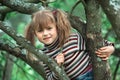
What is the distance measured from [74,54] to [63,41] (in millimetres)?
111

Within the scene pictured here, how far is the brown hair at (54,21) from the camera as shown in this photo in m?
2.46

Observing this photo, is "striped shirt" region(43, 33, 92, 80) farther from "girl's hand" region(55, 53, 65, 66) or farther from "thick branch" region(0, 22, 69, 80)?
"thick branch" region(0, 22, 69, 80)

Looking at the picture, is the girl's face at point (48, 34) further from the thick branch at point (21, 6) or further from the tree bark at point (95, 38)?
the thick branch at point (21, 6)

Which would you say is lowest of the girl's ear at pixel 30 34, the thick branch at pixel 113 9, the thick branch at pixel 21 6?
the girl's ear at pixel 30 34

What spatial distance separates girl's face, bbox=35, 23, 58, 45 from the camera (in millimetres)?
2449

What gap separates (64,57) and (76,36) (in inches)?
5.7

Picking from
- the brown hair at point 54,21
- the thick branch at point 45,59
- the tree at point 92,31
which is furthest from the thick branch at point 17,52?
the thick branch at point 45,59

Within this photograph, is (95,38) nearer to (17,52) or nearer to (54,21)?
(54,21)

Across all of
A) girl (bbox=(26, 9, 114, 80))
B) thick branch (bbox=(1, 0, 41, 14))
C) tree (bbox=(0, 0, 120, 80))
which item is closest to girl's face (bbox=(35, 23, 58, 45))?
girl (bbox=(26, 9, 114, 80))

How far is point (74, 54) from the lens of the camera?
8.36 feet

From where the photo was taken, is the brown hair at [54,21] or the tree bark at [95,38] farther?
the brown hair at [54,21]

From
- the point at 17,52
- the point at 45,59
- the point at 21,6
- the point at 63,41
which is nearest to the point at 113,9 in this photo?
the point at 63,41

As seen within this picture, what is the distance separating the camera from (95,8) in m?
2.35

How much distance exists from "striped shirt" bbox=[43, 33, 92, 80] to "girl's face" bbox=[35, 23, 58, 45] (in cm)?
5
